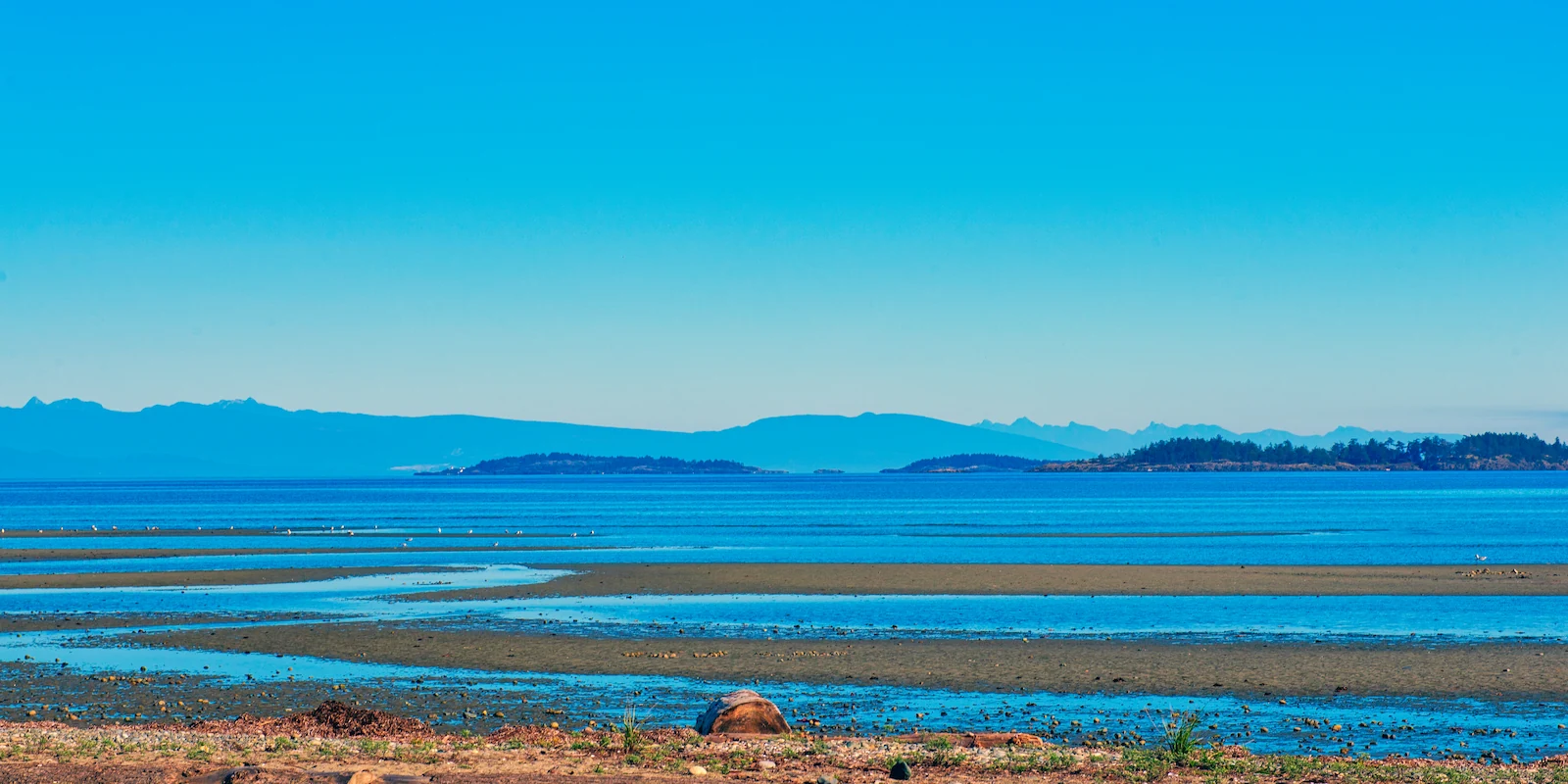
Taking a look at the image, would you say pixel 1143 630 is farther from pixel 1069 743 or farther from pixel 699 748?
pixel 699 748

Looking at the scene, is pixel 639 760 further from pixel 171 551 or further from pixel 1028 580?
pixel 171 551

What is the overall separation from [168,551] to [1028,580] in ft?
163

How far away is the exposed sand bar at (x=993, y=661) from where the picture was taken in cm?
2752

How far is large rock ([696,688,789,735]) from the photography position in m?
20.8

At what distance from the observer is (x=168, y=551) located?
3086 inches

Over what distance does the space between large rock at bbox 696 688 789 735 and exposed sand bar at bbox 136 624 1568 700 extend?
23.8 ft

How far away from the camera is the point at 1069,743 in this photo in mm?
21172

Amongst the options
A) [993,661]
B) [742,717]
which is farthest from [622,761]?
[993,661]

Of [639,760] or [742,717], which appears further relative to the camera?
[742,717]

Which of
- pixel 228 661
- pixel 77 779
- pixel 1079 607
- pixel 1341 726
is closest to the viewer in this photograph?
pixel 77 779

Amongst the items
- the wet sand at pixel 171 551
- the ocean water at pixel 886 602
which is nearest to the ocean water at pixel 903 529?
the ocean water at pixel 886 602

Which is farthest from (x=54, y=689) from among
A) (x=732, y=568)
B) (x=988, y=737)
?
(x=732, y=568)

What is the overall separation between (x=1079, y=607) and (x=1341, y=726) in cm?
2043

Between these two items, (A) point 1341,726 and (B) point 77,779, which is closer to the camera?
(B) point 77,779
